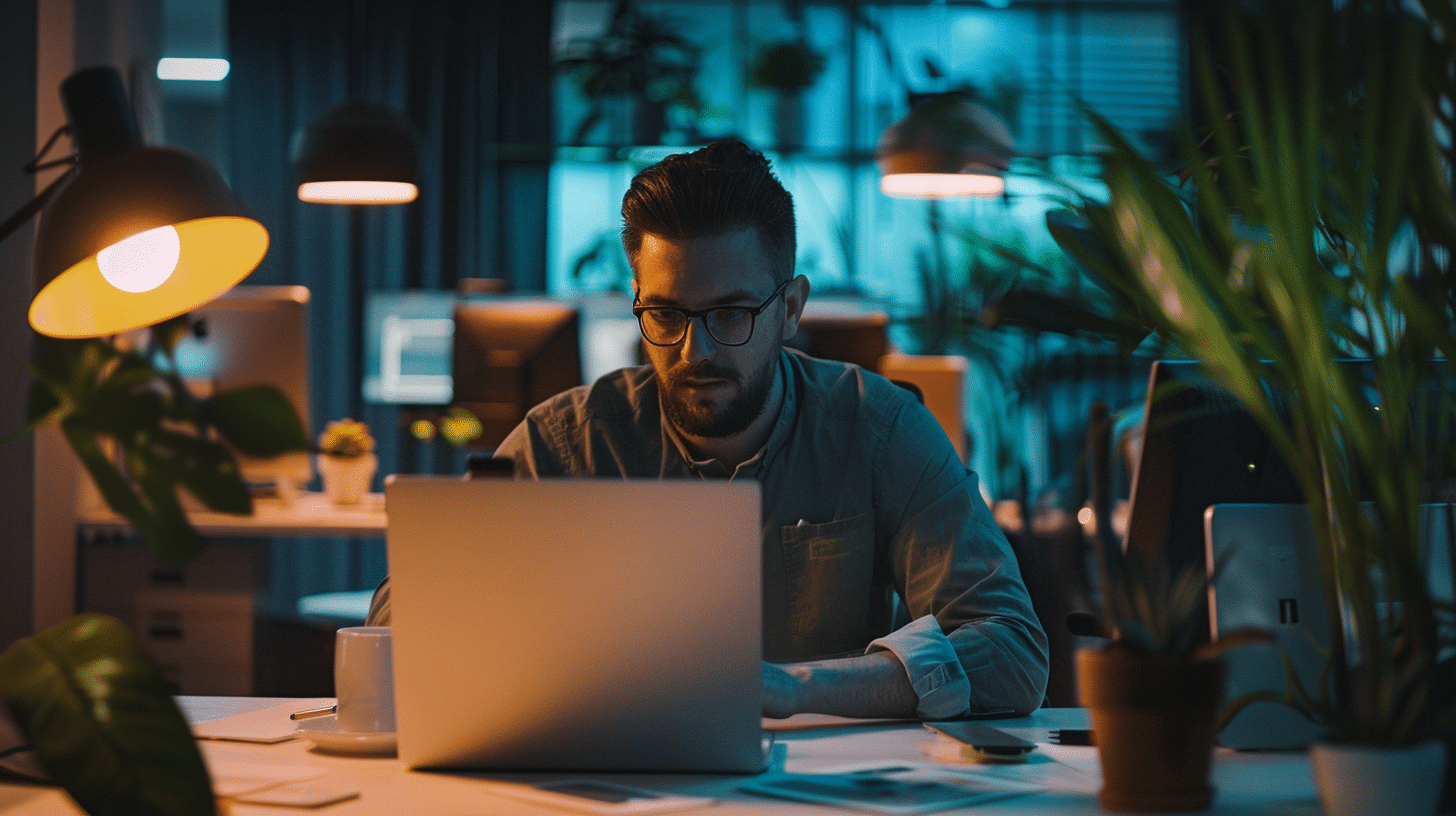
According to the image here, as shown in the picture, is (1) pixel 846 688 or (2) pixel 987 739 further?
(1) pixel 846 688

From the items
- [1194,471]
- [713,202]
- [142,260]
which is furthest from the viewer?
[713,202]

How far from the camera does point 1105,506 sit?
72 cm

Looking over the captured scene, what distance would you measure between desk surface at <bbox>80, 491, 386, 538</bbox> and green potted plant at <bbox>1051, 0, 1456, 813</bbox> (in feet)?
8.79

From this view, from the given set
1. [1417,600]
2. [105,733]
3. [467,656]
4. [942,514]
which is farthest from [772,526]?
[105,733]

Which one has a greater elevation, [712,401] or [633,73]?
[633,73]

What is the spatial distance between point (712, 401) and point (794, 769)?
26.1 inches

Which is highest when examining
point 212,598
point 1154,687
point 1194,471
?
point 1194,471

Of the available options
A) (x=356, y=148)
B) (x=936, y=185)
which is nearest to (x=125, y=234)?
(x=356, y=148)

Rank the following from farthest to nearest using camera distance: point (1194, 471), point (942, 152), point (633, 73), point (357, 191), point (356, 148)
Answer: point (633, 73) < point (357, 191) < point (356, 148) < point (1194, 471) < point (942, 152)

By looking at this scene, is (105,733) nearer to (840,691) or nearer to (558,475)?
(840,691)

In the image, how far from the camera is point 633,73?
17.9 feet

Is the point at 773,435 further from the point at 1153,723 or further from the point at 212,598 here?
the point at 212,598

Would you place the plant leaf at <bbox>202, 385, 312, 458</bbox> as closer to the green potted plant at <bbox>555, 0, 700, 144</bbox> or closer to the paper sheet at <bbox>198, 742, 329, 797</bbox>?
the paper sheet at <bbox>198, 742, 329, 797</bbox>

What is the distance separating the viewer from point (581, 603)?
0.95 meters
